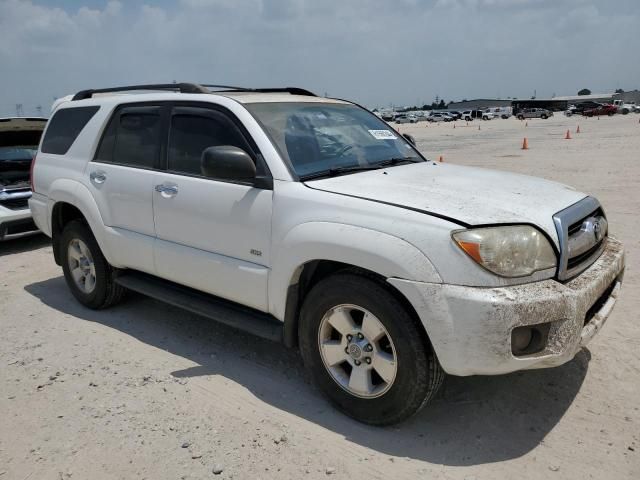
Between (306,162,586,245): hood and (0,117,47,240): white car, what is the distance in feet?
18.8

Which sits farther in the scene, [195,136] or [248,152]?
[195,136]

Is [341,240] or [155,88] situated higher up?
[155,88]

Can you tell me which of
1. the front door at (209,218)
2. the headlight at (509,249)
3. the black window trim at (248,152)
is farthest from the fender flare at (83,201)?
the headlight at (509,249)

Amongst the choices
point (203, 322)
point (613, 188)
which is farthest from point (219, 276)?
point (613, 188)

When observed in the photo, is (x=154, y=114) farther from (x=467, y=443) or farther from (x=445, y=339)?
(x=467, y=443)

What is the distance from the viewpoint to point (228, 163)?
3.35 metres

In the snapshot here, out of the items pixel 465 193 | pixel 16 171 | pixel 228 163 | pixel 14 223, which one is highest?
pixel 228 163

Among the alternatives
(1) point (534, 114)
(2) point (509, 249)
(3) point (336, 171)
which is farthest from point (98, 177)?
(1) point (534, 114)

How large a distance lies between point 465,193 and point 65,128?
12.9 ft

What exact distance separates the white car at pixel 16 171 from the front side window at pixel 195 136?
14.6ft

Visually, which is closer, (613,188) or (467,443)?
(467,443)

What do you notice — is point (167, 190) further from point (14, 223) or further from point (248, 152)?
point (14, 223)

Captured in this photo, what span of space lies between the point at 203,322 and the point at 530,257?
9.78 feet

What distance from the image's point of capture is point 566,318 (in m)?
2.72
